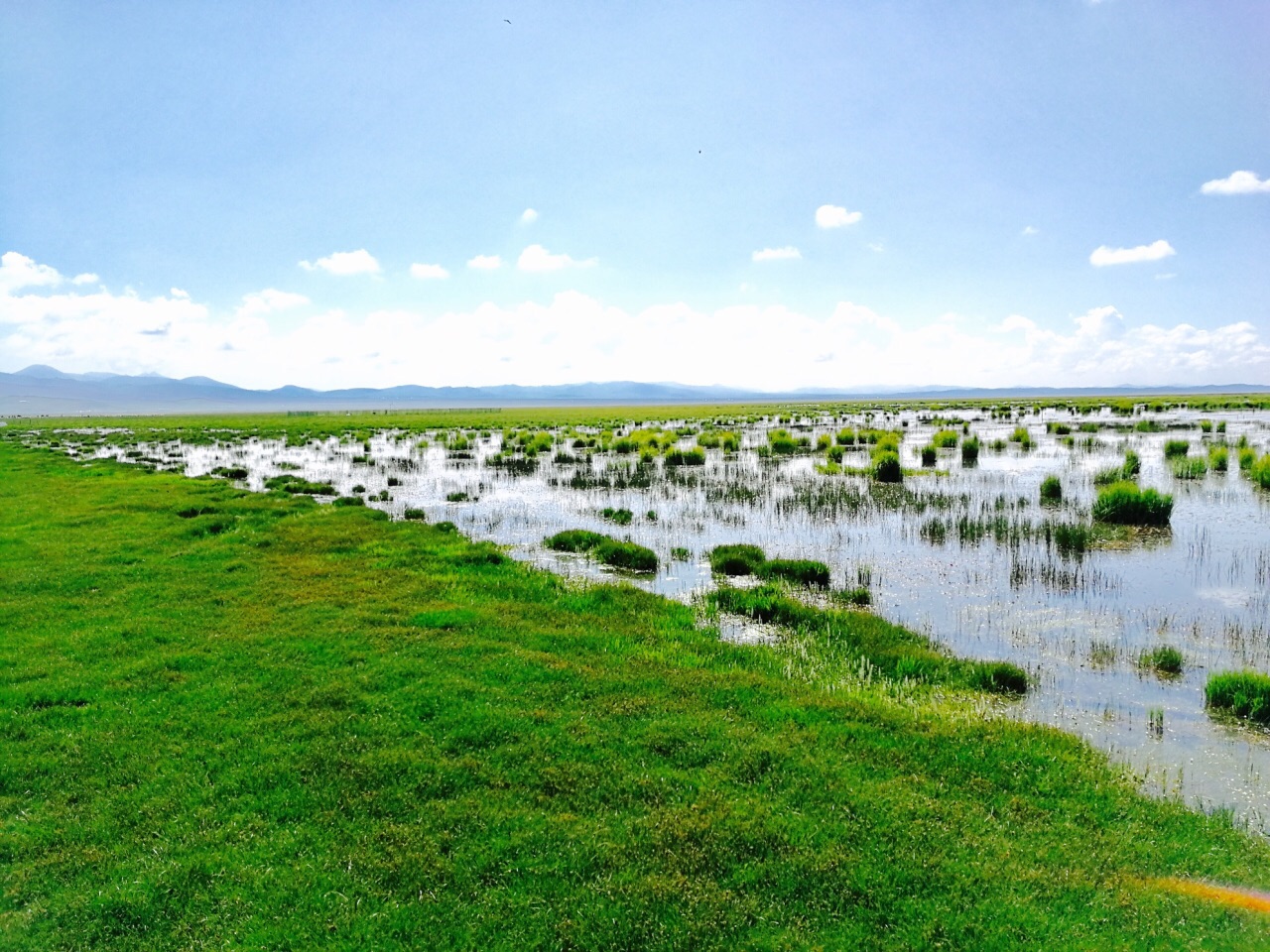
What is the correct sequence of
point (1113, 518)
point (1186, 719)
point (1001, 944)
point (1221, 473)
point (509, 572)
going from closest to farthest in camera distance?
point (1001, 944) < point (1186, 719) < point (509, 572) < point (1113, 518) < point (1221, 473)

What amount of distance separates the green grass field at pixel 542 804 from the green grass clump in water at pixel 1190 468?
26.6 m

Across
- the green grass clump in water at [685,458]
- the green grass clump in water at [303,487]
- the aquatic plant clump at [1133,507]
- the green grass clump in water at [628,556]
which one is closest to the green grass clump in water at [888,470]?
the aquatic plant clump at [1133,507]

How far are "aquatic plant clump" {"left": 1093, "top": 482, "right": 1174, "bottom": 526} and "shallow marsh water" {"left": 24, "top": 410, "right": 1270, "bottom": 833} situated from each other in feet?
2.30

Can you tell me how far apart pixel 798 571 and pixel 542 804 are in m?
10.3

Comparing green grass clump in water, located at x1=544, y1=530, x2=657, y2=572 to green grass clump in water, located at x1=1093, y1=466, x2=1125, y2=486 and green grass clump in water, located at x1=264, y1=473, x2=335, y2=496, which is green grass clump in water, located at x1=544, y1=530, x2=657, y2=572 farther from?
green grass clump in water, located at x1=1093, y1=466, x2=1125, y2=486

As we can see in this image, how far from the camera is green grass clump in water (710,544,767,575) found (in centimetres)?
1608

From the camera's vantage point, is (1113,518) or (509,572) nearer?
(509,572)

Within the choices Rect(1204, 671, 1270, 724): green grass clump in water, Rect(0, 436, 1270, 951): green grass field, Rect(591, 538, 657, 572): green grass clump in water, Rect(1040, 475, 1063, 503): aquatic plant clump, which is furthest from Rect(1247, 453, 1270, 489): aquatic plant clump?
Rect(0, 436, 1270, 951): green grass field

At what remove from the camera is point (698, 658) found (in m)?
10.2

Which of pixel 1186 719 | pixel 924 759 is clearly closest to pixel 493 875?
pixel 924 759

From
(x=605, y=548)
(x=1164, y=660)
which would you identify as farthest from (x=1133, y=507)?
(x=605, y=548)

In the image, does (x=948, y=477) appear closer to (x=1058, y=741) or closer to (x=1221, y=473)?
(x=1221, y=473)

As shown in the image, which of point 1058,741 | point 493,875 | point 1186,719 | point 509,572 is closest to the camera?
point 493,875

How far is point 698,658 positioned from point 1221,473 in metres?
31.1
